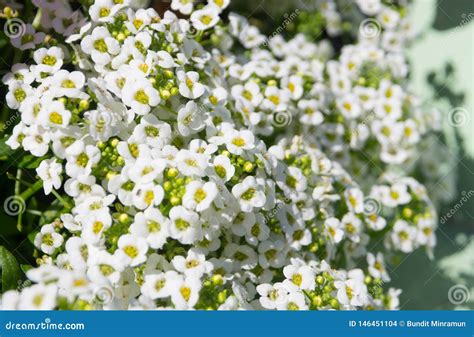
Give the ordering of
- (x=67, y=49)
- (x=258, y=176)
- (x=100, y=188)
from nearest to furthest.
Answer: (x=100, y=188) < (x=258, y=176) < (x=67, y=49)

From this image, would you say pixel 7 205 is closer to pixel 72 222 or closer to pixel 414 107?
pixel 72 222

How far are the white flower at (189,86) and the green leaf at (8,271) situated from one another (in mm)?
686

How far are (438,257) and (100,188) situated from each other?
67.3 inches

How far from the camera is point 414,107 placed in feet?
8.97

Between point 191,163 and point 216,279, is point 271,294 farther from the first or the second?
point 191,163

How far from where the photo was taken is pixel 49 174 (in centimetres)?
177

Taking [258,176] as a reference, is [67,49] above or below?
below

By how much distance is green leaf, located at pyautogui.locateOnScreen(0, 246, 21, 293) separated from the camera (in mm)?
1727

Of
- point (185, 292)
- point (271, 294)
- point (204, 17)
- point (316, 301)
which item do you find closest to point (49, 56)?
point (204, 17)

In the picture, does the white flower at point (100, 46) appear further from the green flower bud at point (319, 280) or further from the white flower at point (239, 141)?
the green flower bud at point (319, 280)

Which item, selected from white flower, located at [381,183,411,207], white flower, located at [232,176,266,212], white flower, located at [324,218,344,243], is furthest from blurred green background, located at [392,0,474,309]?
white flower, located at [232,176,266,212]

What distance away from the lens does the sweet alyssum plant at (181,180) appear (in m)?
1.59

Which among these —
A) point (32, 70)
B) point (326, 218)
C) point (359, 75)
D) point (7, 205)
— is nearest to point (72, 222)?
point (7, 205)

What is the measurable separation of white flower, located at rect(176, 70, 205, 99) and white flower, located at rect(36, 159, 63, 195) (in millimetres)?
421
